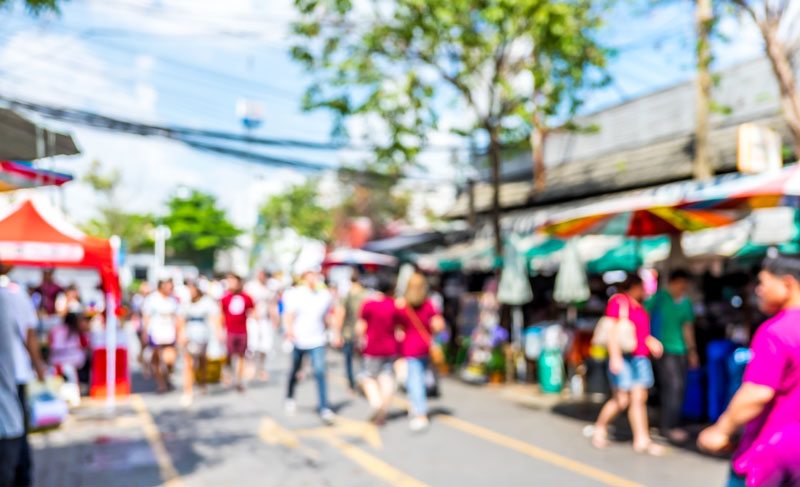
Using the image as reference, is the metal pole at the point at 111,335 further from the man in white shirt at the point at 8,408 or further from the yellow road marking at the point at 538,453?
the man in white shirt at the point at 8,408

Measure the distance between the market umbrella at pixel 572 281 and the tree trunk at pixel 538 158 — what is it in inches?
255

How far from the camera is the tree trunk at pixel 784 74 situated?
8.28 m

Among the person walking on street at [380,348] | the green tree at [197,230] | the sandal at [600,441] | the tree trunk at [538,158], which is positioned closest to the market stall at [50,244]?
the person walking on street at [380,348]

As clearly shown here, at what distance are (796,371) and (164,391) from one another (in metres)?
9.63

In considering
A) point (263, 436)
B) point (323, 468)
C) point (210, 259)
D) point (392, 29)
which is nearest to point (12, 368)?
point (323, 468)

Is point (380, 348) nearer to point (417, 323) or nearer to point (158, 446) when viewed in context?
point (417, 323)

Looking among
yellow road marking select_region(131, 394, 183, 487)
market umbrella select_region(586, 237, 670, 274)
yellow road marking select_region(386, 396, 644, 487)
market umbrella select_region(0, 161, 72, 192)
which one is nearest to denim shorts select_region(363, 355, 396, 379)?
yellow road marking select_region(386, 396, 644, 487)

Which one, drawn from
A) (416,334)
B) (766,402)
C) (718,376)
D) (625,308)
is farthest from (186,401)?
(766,402)

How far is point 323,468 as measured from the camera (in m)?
6.10

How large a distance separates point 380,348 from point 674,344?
3.24 meters

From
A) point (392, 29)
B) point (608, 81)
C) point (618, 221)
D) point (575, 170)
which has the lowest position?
point (618, 221)

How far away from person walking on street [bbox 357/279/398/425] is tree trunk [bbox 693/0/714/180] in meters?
5.75

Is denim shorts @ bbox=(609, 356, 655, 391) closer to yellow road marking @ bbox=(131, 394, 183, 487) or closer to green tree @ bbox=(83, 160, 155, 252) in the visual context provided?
yellow road marking @ bbox=(131, 394, 183, 487)

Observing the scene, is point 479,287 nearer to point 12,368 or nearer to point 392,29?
point 392,29
